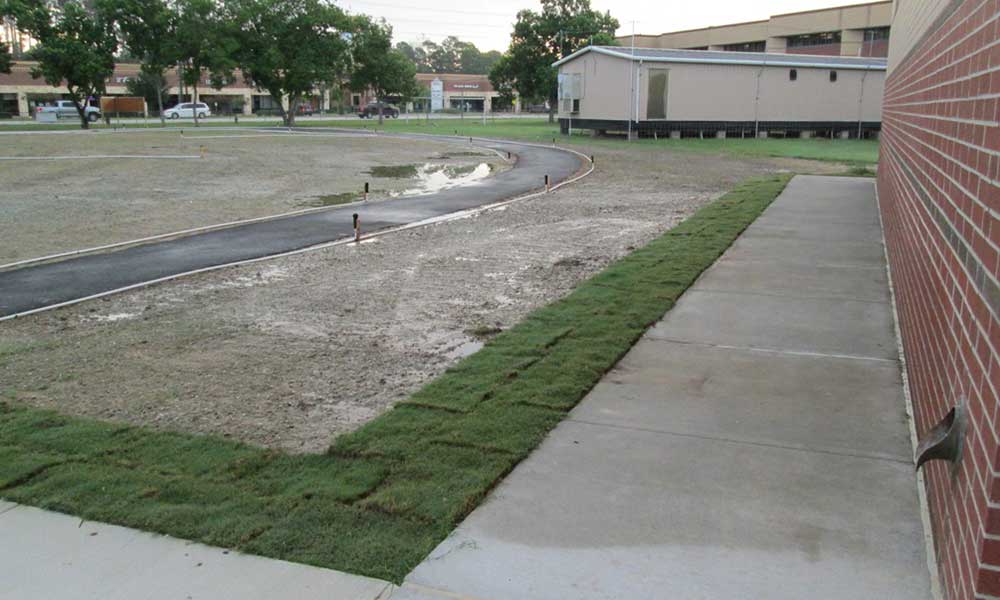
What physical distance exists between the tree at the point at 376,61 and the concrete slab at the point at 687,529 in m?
63.2

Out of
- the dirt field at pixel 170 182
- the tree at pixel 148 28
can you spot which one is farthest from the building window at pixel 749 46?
the tree at pixel 148 28

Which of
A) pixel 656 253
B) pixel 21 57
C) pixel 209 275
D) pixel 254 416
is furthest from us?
pixel 21 57

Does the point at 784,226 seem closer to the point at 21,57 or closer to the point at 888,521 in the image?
the point at 888,521

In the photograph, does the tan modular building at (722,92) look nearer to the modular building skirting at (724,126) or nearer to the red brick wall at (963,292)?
the modular building skirting at (724,126)

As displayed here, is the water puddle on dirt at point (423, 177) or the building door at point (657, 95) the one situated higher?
the building door at point (657, 95)

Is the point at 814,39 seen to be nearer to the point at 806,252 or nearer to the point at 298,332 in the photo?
the point at 806,252

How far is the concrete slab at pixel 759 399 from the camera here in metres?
5.12

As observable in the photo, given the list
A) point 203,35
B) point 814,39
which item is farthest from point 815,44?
point 203,35

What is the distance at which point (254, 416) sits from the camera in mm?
5719

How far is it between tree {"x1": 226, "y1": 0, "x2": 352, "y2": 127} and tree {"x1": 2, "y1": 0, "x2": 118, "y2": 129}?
8.73 m

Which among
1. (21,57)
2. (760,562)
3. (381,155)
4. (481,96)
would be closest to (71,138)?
(381,155)

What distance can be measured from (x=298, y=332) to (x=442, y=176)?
1796cm

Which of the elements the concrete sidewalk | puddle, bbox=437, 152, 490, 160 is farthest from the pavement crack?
puddle, bbox=437, 152, 490, 160

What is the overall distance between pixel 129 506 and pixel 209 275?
6881mm
